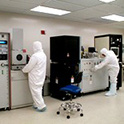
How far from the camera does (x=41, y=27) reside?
5.38 m

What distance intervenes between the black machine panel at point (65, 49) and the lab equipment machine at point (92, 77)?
474 mm

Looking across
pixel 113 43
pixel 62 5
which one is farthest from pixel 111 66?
pixel 62 5

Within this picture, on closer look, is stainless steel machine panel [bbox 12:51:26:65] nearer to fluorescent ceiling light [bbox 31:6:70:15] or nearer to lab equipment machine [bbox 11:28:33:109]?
lab equipment machine [bbox 11:28:33:109]

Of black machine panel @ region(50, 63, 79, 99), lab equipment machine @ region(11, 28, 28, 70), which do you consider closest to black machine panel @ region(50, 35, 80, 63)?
black machine panel @ region(50, 63, 79, 99)

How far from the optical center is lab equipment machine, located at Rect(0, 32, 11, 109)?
3834 mm

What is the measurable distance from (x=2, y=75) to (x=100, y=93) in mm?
3322

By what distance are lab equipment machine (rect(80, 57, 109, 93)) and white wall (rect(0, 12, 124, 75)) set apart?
1.27 m

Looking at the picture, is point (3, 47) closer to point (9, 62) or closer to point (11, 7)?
point (9, 62)

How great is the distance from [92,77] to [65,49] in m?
1.55

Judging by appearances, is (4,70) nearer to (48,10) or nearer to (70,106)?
(70,106)

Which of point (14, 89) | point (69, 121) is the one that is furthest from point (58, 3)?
point (69, 121)

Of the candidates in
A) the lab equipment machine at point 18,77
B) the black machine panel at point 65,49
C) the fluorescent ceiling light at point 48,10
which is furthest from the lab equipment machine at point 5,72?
the black machine panel at point 65,49

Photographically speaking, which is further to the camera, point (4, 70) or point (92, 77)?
point (92, 77)

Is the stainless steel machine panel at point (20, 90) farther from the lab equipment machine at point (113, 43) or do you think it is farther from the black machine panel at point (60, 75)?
the lab equipment machine at point (113, 43)
